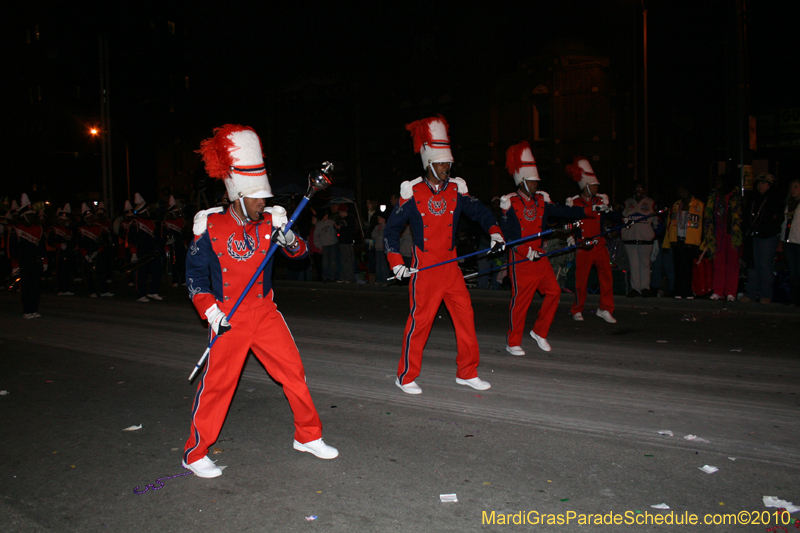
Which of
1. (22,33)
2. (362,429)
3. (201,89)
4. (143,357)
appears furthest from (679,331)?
(22,33)

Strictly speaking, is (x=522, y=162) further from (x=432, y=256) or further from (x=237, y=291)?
(x=237, y=291)

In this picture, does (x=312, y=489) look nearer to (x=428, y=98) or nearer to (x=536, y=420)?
(x=536, y=420)

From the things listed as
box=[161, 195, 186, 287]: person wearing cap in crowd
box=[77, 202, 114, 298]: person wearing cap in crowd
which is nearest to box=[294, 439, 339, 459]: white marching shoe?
box=[161, 195, 186, 287]: person wearing cap in crowd

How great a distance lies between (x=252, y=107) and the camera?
3744cm

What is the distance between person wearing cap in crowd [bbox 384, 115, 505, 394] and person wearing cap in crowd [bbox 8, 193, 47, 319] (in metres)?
8.62

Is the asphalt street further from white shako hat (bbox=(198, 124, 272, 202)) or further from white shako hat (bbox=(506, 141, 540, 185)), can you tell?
white shako hat (bbox=(506, 141, 540, 185))

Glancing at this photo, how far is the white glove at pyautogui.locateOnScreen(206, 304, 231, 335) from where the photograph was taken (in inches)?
154

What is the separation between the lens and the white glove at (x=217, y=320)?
390cm

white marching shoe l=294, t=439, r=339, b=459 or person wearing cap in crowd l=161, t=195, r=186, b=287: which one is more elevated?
person wearing cap in crowd l=161, t=195, r=186, b=287

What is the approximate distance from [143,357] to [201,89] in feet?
122

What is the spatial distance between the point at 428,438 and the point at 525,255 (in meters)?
3.27

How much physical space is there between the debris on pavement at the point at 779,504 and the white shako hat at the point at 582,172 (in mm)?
5844

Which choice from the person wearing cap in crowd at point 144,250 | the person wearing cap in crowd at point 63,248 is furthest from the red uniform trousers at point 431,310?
the person wearing cap in crowd at point 63,248

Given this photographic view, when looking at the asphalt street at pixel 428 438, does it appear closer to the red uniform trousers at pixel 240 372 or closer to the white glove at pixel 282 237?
the red uniform trousers at pixel 240 372
